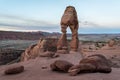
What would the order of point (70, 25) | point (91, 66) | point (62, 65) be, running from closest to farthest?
point (91, 66) < point (62, 65) < point (70, 25)

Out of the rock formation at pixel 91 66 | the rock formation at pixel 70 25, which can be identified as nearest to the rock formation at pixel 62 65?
the rock formation at pixel 91 66

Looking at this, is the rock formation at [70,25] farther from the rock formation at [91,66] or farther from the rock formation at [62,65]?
the rock formation at [91,66]

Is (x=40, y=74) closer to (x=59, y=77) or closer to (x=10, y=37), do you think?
(x=59, y=77)

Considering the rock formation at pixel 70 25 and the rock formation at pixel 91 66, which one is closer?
the rock formation at pixel 91 66

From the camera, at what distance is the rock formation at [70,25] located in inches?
990

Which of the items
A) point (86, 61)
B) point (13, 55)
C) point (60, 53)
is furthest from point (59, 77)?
point (13, 55)

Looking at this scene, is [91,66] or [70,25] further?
[70,25]

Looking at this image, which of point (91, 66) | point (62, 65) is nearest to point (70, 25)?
point (62, 65)

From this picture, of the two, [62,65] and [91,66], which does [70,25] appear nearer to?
[62,65]

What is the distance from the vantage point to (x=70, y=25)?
84.5ft

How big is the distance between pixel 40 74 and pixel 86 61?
7.00ft

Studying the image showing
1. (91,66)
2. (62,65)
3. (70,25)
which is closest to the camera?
(91,66)

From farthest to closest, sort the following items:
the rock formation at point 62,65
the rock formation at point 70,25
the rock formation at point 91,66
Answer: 1. the rock formation at point 70,25
2. the rock formation at point 62,65
3. the rock formation at point 91,66

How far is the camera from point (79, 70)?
12.9 metres
